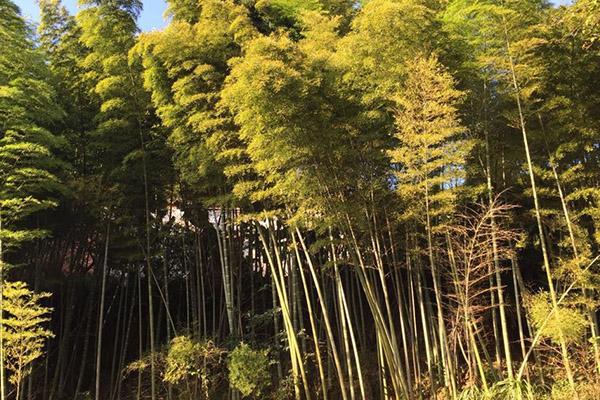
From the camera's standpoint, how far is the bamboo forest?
5.22m

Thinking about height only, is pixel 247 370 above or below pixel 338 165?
below

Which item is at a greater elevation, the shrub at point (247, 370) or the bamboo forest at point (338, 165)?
the bamboo forest at point (338, 165)

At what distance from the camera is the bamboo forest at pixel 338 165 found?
522 cm

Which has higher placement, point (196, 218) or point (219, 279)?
point (196, 218)

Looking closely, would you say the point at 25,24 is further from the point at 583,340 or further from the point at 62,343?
the point at 583,340

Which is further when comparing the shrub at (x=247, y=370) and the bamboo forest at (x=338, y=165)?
the shrub at (x=247, y=370)

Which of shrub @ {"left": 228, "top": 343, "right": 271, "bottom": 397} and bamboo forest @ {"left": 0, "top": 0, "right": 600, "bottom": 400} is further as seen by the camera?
shrub @ {"left": 228, "top": 343, "right": 271, "bottom": 397}

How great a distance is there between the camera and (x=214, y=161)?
6.46 meters

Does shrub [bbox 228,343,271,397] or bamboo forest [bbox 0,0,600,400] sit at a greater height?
bamboo forest [bbox 0,0,600,400]

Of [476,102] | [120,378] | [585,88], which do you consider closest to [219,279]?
[120,378]

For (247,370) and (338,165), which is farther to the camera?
(247,370)

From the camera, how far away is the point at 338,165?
5648mm

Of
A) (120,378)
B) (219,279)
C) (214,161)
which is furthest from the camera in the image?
(219,279)

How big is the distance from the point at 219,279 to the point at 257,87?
615 cm
